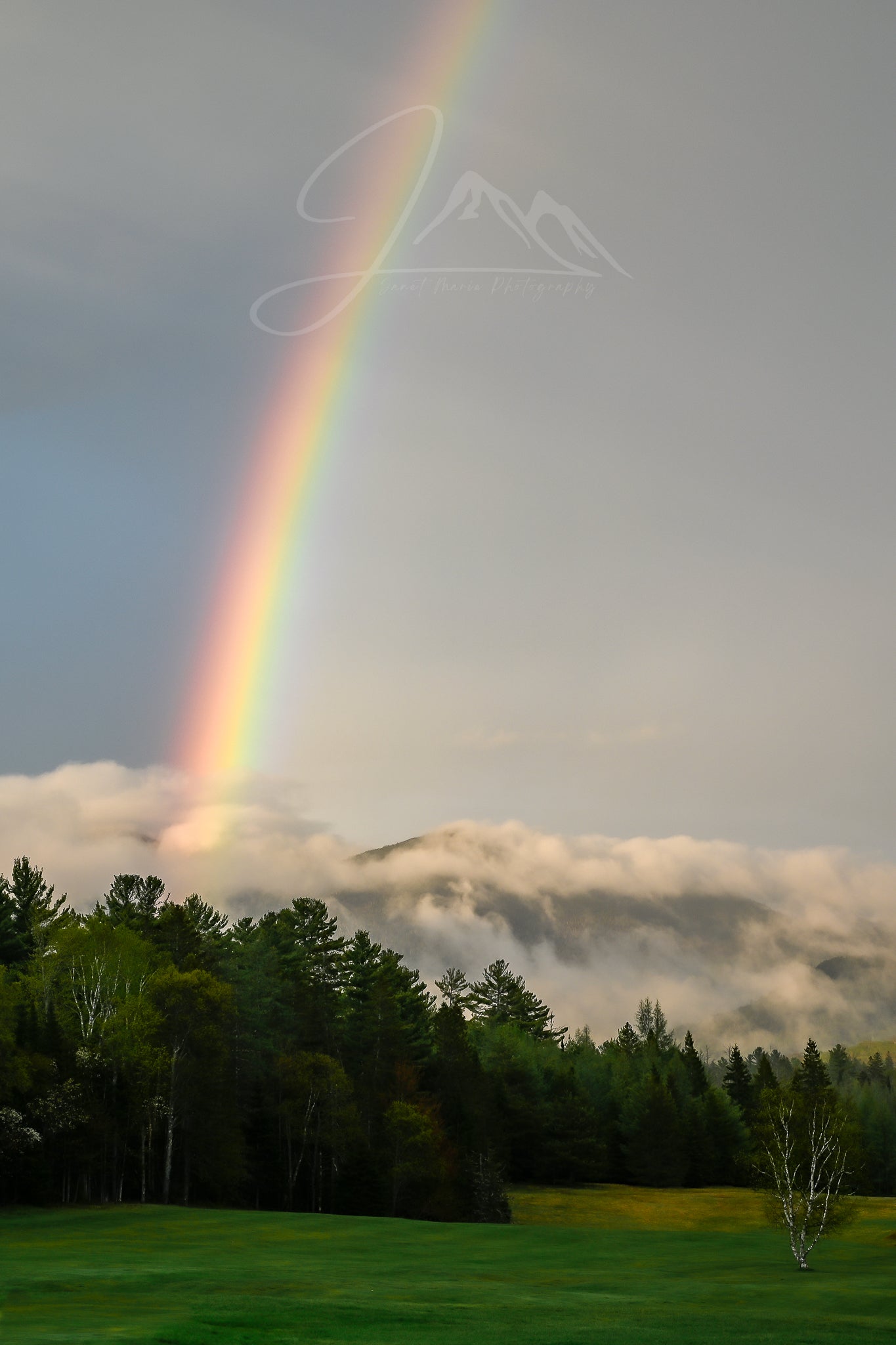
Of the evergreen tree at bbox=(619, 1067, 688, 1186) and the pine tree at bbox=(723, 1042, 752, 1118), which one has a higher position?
the pine tree at bbox=(723, 1042, 752, 1118)

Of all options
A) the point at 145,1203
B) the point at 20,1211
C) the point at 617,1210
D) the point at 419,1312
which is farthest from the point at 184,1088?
the point at 419,1312

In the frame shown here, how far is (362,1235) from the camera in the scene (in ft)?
209

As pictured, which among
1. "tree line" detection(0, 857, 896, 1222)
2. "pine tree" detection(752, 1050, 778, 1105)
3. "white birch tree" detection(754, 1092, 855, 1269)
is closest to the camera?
"white birch tree" detection(754, 1092, 855, 1269)

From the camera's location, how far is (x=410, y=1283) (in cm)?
4162

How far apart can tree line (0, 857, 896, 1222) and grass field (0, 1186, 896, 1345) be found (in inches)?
279

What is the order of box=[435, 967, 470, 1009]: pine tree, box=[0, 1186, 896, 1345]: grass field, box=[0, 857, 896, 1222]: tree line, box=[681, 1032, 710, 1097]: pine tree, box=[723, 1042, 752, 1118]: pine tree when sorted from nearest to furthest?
box=[0, 1186, 896, 1345]: grass field < box=[0, 857, 896, 1222]: tree line < box=[681, 1032, 710, 1097]: pine tree < box=[723, 1042, 752, 1118]: pine tree < box=[435, 967, 470, 1009]: pine tree

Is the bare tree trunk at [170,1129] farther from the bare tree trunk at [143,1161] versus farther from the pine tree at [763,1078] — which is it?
the pine tree at [763,1078]

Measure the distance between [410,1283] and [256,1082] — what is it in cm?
5108

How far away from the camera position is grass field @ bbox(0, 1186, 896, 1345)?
28.6 meters

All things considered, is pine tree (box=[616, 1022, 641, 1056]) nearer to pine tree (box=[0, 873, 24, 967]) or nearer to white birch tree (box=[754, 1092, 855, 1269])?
pine tree (box=[0, 873, 24, 967])

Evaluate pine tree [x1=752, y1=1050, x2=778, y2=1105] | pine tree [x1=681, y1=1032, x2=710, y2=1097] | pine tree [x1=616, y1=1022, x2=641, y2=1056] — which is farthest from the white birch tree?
pine tree [x1=616, y1=1022, x2=641, y2=1056]

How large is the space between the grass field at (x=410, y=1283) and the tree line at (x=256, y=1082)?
7095 millimetres

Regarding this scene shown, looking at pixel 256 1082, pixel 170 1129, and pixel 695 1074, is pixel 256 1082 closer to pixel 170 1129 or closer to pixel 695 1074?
pixel 170 1129

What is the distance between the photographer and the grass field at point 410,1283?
28.6 meters
